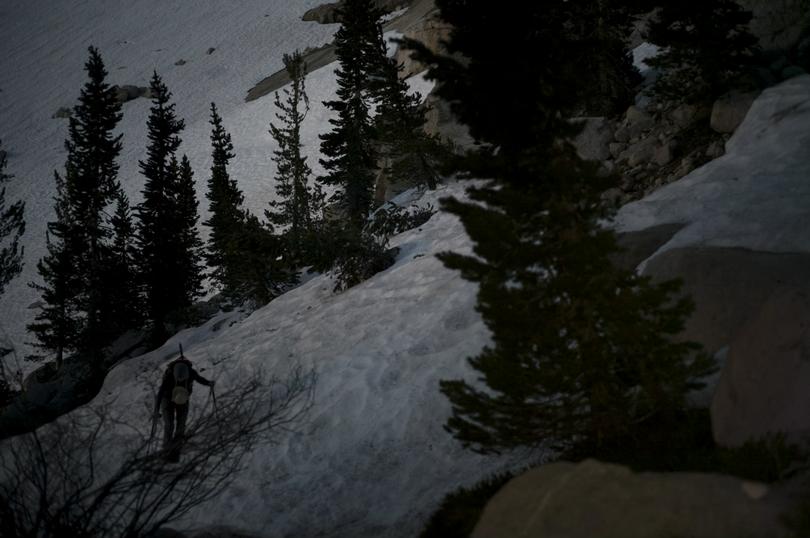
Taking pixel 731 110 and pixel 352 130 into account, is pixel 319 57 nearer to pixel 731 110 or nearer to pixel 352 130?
pixel 352 130

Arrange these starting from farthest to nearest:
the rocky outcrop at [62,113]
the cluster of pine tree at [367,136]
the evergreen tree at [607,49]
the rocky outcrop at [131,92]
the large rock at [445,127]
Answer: the rocky outcrop at [62,113]
the rocky outcrop at [131,92]
the large rock at [445,127]
the cluster of pine tree at [367,136]
the evergreen tree at [607,49]

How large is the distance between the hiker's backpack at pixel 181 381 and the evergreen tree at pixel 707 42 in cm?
1430

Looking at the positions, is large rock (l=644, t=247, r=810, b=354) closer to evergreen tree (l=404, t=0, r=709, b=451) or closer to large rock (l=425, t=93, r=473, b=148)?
evergreen tree (l=404, t=0, r=709, b=451)

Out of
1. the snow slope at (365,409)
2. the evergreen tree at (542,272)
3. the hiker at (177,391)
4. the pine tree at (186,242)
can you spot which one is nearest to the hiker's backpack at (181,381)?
the hiker at (177,391)

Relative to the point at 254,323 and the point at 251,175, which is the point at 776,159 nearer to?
the point at 254,323

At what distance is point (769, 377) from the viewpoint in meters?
4.91

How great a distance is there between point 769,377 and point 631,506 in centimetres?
270

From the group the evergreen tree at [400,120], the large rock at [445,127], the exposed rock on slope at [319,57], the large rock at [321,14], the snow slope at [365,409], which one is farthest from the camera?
the large rock at [321,14]

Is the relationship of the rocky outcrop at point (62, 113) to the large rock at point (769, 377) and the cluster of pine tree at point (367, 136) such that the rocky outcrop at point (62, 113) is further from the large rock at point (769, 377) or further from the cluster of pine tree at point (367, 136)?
the large rock at point (769, 377)

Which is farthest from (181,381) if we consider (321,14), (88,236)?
(321,14)

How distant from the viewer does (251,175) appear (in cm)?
4381

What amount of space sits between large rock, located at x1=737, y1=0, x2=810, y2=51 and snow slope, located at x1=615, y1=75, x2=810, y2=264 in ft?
7.65

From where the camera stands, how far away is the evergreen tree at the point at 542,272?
5.32 metres

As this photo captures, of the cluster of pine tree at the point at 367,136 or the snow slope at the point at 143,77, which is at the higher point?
the snow slope at the point at 143,77
